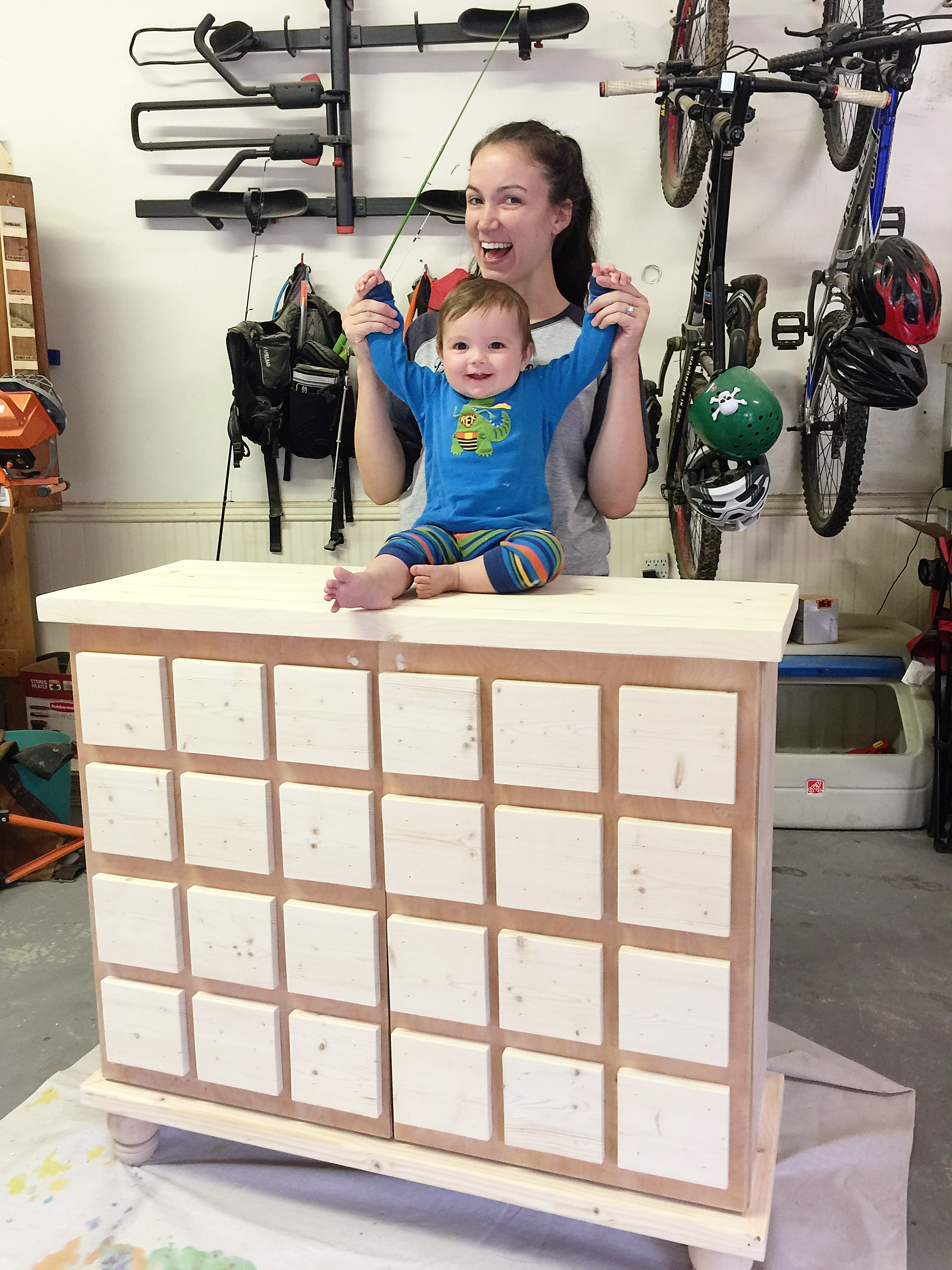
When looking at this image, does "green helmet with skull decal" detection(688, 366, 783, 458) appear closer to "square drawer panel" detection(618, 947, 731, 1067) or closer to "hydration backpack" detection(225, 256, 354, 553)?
"hydration backpack" detection(225, 256, 354, 553)

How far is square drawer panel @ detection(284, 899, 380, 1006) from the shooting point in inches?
58.4

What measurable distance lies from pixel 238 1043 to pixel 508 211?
134 centimetres

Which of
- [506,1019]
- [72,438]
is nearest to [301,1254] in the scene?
[506,1019]

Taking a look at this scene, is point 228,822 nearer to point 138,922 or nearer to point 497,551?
point 138,922

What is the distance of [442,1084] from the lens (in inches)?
58.0

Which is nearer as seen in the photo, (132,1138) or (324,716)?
(324,716)

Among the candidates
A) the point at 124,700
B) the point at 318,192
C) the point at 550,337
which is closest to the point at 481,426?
the point at 550,337

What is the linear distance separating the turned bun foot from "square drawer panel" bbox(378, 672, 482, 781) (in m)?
0.78

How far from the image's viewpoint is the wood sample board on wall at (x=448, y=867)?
1300 mm

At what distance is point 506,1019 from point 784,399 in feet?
9.14

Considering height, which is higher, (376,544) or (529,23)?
(529,23)

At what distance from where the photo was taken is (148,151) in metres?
3.80

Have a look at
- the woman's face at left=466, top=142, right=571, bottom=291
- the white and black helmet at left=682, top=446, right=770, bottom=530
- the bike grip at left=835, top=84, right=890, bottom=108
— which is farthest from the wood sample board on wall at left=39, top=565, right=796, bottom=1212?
the bike grip at left=835, top=84, right=890, bottom=108

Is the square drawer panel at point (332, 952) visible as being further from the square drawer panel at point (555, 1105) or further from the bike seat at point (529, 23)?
the bike seat at point (529, 23)
